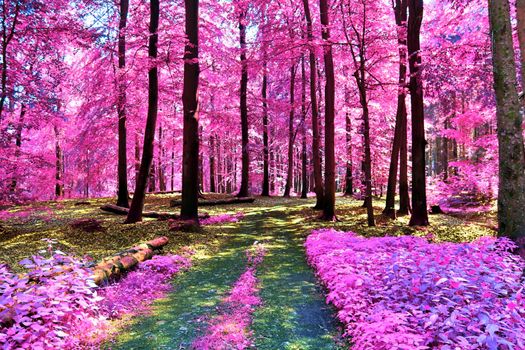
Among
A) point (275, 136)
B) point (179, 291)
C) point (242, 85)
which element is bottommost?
point (179, 291)

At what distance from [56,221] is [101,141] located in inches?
305

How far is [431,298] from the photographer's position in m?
4.43

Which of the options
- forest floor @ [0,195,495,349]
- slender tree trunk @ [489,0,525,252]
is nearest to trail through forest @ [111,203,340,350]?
forest floor @ [0,195,495,349]

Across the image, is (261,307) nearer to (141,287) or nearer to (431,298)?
(141,287)

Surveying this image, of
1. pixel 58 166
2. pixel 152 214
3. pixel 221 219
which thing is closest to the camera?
pixel 152 214

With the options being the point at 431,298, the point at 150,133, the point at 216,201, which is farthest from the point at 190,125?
the point at 431,298

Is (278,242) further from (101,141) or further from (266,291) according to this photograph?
(101,141)

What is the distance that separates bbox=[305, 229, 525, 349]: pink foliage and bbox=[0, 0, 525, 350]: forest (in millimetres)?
29

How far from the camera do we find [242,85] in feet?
76.6

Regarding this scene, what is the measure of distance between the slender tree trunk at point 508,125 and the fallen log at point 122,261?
7.10 m

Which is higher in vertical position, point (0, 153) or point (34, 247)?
point (0, 153)

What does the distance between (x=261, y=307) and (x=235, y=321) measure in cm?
66

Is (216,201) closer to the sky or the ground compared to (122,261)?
closer to the sky

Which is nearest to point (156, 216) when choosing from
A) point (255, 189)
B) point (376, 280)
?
point (376, 280)
